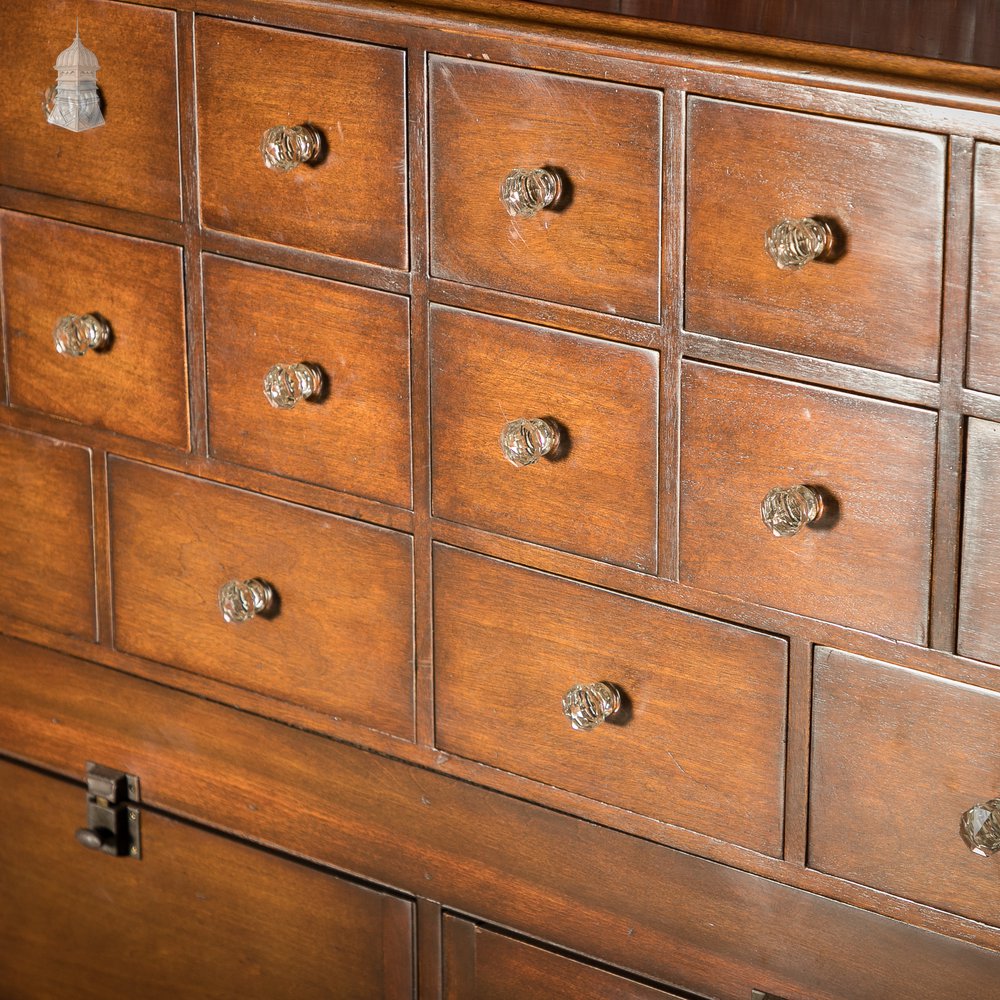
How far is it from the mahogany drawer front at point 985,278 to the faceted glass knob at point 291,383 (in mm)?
610

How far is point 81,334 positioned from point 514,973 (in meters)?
0.73

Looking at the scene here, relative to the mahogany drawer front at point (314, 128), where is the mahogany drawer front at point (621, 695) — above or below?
below

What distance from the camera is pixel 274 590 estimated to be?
73.3 inches

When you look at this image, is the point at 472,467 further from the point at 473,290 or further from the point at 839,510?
the point at 839,510

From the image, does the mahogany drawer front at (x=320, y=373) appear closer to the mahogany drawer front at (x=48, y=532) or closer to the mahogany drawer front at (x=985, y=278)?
the mahogany drawer front at (x=48, y=532)

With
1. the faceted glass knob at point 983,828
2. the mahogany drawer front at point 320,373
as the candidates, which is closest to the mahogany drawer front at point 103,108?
the mahogany drawer front at point 320,373

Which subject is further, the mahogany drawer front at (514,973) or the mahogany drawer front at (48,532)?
the mahogany drawer front at (48,532)

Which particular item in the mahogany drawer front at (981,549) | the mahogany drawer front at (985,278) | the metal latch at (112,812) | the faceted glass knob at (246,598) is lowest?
the metal latch at (112,812)

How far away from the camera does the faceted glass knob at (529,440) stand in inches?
63.9

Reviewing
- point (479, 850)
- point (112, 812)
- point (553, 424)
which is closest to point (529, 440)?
point (553, 424)

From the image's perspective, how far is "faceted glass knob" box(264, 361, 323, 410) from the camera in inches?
69.0

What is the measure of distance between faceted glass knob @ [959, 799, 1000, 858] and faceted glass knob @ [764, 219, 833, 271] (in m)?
0.44

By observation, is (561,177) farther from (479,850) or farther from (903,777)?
(479,850)

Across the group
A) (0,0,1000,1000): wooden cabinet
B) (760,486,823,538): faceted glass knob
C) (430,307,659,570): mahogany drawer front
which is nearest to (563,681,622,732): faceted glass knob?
(0,0,1000,1000): wooden cabinet
